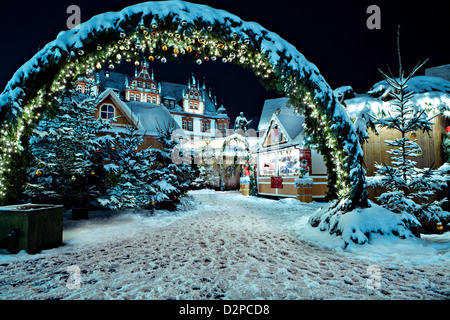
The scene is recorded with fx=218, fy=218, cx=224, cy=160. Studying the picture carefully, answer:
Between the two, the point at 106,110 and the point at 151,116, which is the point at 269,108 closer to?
the point at 151,116

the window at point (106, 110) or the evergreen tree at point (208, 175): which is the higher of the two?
the window at point (106, 110)

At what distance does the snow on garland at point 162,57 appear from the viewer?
453 cm

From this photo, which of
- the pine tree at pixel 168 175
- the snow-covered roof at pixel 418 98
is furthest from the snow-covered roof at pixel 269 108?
the snow-covered roof at pixel 418 98

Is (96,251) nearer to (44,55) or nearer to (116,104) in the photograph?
Answer: (44,55)

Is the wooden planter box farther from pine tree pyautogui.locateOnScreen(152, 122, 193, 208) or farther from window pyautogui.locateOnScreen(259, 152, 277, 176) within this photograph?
window pyautogui.locateOnScreen(259, 152, 277, 176)

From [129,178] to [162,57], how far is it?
508cm

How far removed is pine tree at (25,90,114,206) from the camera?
22.0ft

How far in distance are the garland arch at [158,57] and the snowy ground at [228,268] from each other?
4.96 ft

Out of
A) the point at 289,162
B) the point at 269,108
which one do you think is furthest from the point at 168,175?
the point at 269,108

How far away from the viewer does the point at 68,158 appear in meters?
7.07

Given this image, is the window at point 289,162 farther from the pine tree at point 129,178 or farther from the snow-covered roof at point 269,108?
the snow-covered roof at point 269,108

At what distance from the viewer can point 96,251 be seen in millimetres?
4078
